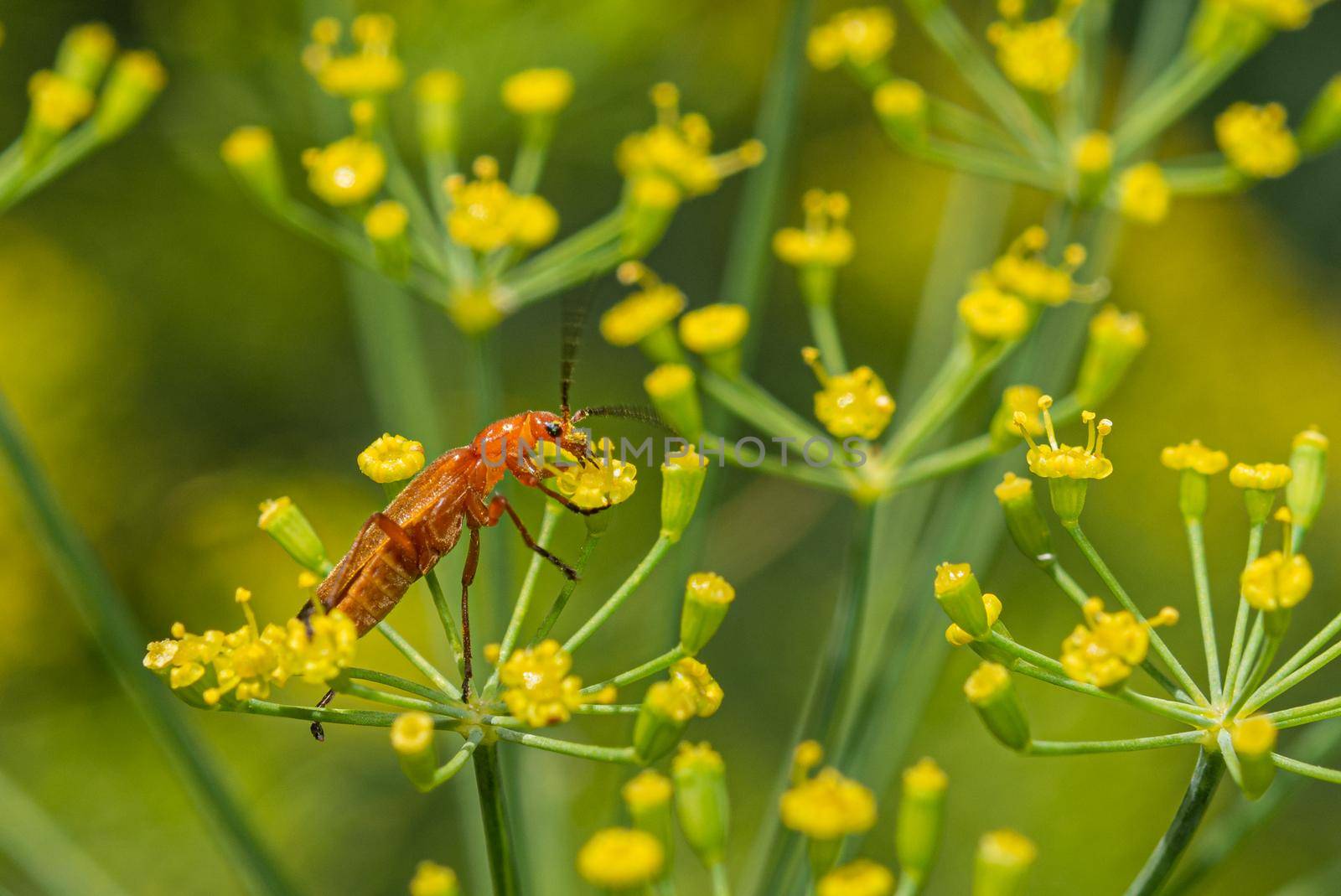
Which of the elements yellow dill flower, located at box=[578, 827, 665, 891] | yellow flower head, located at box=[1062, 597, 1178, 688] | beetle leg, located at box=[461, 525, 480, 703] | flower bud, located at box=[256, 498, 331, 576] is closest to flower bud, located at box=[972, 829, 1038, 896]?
yellow flower head, located at box=[1062, 597, 1178, 688]

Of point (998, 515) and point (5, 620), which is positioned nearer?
point (998, 515)

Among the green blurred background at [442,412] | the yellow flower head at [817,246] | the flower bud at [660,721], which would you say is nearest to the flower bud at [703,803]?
the flower bud at [660,721]

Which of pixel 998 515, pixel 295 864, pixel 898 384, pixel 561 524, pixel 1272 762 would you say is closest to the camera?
pixel 1272 762

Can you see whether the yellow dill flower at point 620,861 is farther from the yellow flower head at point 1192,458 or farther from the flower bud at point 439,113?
the flower bud at point 439,113

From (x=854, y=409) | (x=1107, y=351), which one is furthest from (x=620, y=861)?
(x=1107, y=351)

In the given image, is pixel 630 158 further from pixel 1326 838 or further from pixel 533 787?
pixel 1326 838

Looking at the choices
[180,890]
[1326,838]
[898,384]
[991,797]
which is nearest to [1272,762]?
[991,797]

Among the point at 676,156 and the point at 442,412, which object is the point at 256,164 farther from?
the point at 442,412
